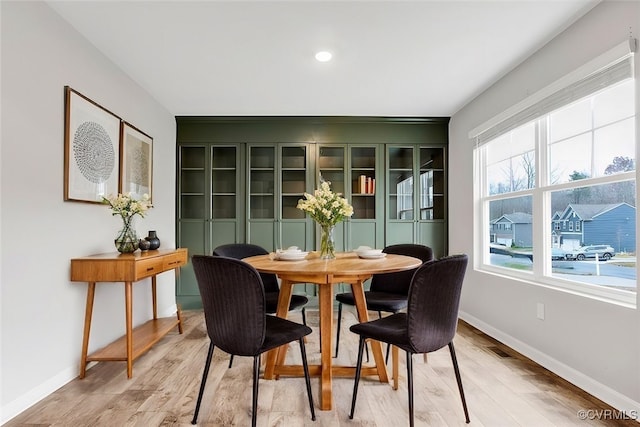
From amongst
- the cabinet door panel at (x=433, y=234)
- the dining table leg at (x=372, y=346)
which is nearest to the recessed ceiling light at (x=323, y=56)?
the dining table leg at (x=372, y=346)

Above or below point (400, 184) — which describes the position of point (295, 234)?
below

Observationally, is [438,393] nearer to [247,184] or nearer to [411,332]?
[411,332]

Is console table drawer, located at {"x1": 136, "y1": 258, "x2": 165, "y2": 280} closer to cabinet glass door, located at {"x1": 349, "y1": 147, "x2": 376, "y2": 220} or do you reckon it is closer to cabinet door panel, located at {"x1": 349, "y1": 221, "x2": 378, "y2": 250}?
cabinet door panel, located at {"x1": 349, "y1": 221, "x2": 378, "y2": 250}

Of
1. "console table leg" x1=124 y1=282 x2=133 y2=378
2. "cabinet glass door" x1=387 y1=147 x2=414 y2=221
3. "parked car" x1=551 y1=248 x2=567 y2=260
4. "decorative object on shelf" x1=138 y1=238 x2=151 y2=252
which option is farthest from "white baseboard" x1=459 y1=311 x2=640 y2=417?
"decorative object on shelf" x1=138 y1=238 x2=151 y2=252

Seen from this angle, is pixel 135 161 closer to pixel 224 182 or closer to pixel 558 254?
pixel 224 182

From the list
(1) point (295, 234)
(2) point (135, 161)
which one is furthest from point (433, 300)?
(2) point (135, 161)

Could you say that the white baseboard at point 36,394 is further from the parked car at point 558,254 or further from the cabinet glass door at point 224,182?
the parked car at point 558,254

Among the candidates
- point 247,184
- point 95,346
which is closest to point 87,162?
point 95,346

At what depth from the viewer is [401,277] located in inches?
108

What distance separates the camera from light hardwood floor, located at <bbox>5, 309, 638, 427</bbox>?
5.91 feet

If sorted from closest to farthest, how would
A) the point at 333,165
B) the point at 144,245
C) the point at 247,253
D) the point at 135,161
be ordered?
the point at 144,245 → the point at 247,253 → the point at 135,161 → the point at 333,165

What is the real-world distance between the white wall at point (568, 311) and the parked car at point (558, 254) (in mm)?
258

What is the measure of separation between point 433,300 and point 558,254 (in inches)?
59.9

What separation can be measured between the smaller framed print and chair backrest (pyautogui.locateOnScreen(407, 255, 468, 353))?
2595mm
